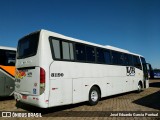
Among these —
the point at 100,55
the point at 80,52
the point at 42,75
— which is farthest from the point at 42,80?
the point at 100,55

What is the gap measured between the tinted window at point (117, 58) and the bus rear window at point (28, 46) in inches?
226

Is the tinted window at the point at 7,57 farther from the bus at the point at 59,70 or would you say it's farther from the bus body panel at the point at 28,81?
the bus body panel at the point at 28,81

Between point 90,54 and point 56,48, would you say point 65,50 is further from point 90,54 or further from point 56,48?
point 90,54

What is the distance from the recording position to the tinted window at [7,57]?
33.1ft

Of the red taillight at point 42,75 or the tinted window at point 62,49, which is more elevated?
the tinted window at point 62,49

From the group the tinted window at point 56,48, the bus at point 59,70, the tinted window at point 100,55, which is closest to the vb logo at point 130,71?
the bus at point 59,70

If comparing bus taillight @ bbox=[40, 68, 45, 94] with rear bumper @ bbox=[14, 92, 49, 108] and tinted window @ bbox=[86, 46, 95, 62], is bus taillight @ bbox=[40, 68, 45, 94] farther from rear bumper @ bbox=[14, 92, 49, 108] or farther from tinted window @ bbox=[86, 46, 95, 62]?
tinted window @ bbox=[86, 46, 95, 62]

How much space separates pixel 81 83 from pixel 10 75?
464cm

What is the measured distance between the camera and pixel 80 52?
8594 millimetres

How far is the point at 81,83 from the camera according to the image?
8.36 metres

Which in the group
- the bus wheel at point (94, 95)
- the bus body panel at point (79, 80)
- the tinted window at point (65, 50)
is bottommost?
the bus wheel at point (94, 95)

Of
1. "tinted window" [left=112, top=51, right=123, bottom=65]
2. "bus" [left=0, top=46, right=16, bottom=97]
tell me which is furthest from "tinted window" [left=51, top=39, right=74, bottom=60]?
"bus" [left=0, top=46, right=16, bottom=97]

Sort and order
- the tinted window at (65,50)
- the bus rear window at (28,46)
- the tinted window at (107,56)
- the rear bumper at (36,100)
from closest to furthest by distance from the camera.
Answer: the rear bumper at (36,100)
the bus rear window at (28,46)
the tinted window at (65,50)
the tinted window at (107,56)

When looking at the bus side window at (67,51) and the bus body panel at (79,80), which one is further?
the bus side window at (67,51)
